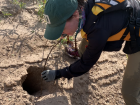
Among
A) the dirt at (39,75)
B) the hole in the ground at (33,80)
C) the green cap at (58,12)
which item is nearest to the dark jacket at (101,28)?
the green cap at (58,12)

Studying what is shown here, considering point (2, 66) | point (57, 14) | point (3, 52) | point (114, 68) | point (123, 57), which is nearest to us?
point (57, 14)

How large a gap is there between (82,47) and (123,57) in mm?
970

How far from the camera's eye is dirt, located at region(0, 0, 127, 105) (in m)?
1.86

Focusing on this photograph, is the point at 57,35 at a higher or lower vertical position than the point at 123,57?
higher

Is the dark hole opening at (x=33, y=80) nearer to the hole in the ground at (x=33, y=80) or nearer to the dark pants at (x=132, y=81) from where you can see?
the hole in the ground at (x=33, y=80)

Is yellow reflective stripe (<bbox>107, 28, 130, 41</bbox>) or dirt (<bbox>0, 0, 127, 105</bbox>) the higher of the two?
yellow reflective stripe (<bbox>107, 28, 130, 41</bbox>)

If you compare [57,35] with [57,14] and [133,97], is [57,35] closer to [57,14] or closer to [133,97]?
[57,14]

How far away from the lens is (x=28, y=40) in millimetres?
2520

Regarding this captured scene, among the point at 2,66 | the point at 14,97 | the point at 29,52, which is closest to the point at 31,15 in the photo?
the point at 29,52

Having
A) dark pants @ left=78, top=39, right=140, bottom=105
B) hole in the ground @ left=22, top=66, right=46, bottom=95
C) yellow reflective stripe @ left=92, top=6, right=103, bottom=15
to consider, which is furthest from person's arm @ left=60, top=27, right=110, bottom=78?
hole in the ground @ left=22, top=66, right=46, bottom=95

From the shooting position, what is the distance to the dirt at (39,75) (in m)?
1.86

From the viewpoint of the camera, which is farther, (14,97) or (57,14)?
(14,97)

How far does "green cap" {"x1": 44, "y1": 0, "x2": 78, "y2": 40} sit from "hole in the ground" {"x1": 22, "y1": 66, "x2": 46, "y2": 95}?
1.11 m

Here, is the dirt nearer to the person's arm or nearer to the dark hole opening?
the dark hole opening
